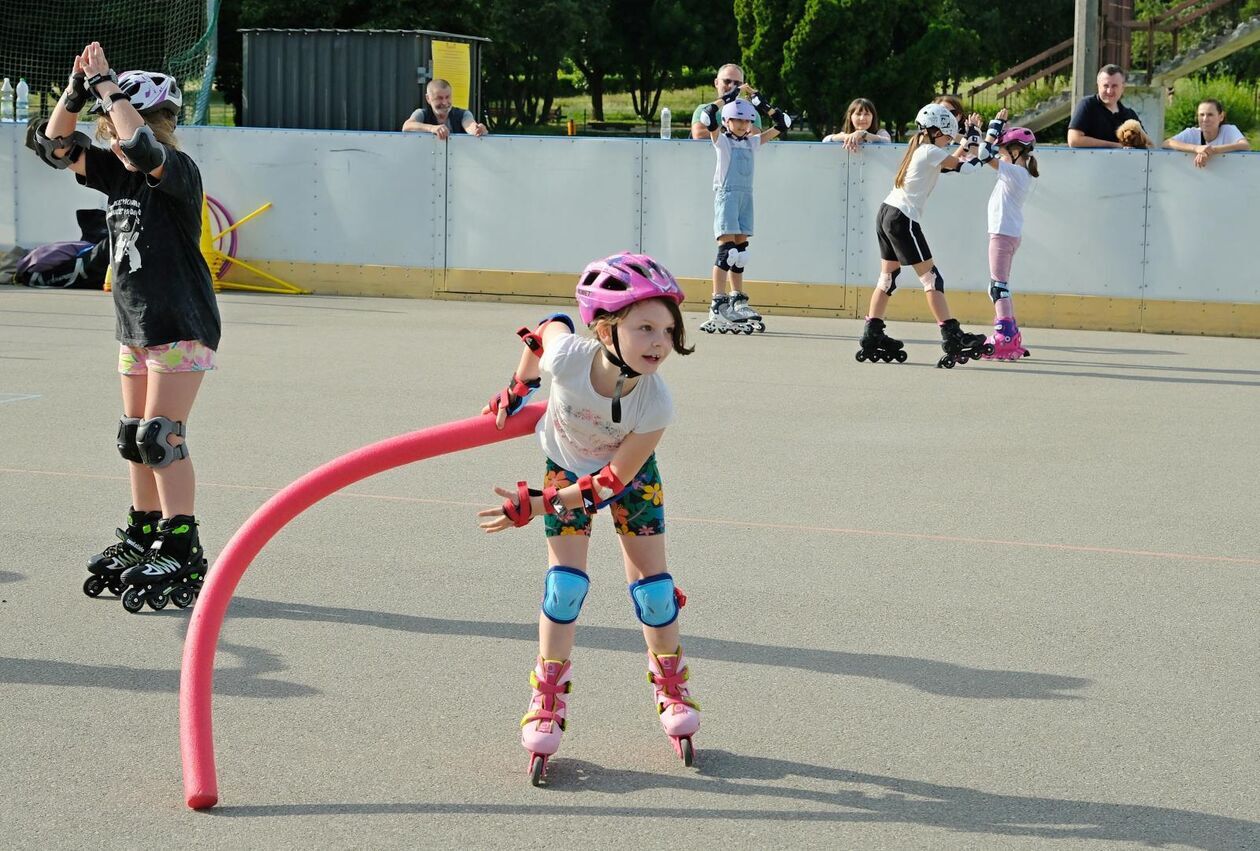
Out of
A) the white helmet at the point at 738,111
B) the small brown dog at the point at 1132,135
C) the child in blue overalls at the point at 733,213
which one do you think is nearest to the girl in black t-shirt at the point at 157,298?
the child in blue overalls at the point at 733,213

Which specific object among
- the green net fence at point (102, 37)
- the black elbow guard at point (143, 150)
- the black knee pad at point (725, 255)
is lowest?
the black knee pad at point (725, 255)

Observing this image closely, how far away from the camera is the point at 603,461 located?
449 cm

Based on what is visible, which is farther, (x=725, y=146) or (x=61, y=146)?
(x=725, y=146)

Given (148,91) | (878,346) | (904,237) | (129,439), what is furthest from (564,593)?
(878,346)

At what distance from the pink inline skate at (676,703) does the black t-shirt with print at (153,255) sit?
2.29 m

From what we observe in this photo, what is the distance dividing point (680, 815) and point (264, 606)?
2361 mm

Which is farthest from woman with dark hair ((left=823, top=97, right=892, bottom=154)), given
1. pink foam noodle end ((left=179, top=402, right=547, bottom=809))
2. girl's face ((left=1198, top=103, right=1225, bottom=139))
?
pink foam noodle end ((left=179, top=402, right=547, bottom=809))

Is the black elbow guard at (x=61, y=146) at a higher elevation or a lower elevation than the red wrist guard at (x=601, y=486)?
higher

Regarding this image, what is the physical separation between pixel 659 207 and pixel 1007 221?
12.8 ft

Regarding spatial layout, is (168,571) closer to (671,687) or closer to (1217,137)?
(671,687)

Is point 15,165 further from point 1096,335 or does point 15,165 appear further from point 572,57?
point 572,57

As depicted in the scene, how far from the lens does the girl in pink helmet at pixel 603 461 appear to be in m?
4.23

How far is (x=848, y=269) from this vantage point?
51.5ft

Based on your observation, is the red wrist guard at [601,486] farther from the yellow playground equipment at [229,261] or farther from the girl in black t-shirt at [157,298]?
the yellow playground equipment at [229,261]
